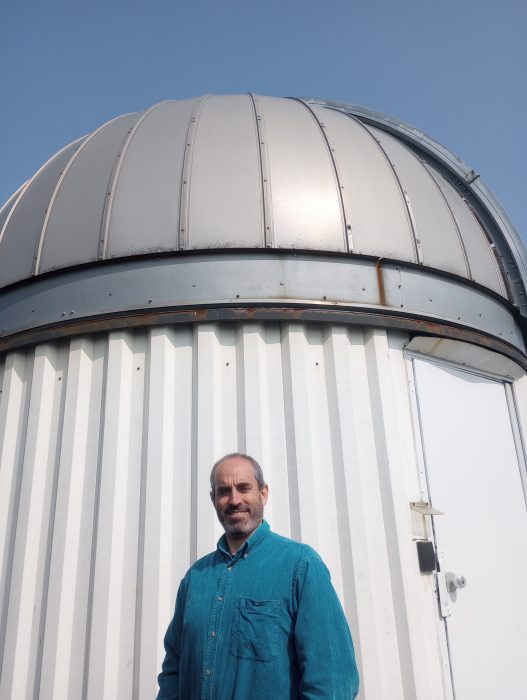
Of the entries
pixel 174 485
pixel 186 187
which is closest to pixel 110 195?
pixel 186 187

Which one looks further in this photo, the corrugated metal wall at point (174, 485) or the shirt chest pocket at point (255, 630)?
the corrugated metal wall at point (174, 485)

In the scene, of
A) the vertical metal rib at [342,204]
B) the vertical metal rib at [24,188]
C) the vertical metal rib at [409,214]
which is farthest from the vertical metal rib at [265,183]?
the vertical metal rib at [24,188]

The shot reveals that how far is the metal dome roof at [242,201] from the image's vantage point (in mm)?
3859

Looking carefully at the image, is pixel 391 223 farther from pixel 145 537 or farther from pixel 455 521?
pixel 145 537

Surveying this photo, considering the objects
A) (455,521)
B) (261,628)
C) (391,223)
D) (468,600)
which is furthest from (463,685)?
(391,223)

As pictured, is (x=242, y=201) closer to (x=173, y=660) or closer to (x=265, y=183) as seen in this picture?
(x=265, y=183)

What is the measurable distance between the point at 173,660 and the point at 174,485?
1404 millimetres

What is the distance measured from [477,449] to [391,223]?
5.80 feet

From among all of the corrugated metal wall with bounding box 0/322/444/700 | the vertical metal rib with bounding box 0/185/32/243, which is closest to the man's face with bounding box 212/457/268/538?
the corrugated metal wall with bounding box 0/322/444/700

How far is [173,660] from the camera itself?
2078 millimetres

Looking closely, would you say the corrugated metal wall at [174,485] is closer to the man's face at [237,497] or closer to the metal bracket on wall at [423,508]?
the metal bracket on wall at [423,508]

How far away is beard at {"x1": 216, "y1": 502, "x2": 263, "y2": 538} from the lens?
6.45 feet

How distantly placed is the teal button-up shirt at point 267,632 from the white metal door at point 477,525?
A: 199 cm

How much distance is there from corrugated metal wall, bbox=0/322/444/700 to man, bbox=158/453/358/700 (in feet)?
4.42
